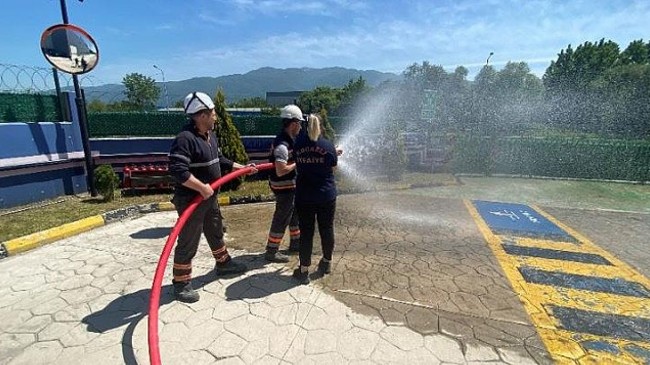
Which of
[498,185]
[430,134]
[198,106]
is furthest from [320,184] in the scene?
[430,134]

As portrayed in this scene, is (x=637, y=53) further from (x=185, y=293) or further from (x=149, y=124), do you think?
(x=185, y=293)

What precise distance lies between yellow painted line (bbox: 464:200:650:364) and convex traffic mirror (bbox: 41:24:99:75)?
966cm

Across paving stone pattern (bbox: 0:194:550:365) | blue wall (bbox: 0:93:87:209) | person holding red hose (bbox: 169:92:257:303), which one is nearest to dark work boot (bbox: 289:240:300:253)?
paving stone pattern (bbox: 0:194:550:365)

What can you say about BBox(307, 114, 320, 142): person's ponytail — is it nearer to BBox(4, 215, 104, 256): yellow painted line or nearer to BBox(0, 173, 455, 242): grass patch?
BBox(4, 215, 104, 256): yellow painted line

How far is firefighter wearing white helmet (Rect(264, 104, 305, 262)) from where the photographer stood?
3.98m

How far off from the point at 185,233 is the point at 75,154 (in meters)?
7.14

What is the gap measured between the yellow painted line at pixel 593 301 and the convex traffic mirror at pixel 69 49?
10.1 m

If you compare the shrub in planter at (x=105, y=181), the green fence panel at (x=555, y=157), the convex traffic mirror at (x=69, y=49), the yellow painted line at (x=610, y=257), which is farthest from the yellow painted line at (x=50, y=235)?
the green fence panel at (x=555, y=157)

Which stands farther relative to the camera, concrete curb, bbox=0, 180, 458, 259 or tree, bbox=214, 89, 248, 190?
tree, bbox=214, 89, 248, 190

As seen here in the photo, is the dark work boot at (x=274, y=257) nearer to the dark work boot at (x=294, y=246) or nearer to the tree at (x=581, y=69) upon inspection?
the dark work boot at (x=294, y=246)

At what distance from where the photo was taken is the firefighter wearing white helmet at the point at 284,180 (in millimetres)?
3982

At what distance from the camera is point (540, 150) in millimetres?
12461

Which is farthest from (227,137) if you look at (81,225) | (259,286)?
(259,286)

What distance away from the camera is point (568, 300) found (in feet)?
12.6
